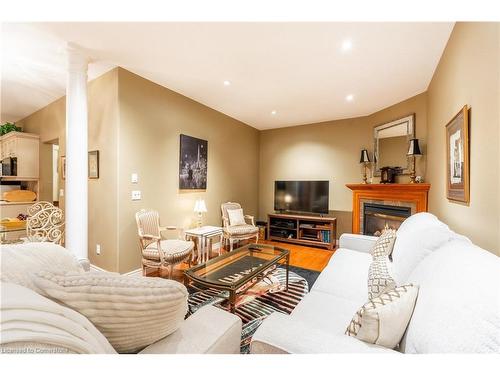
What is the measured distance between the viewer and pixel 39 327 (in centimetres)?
A: 54

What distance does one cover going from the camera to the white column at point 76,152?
2371mm

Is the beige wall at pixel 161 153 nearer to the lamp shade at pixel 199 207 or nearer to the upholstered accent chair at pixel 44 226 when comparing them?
the lamp shade at pixel 199 207

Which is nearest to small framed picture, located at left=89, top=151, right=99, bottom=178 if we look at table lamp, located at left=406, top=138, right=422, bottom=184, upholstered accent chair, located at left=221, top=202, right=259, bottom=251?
upholstered accent chair, located at left=221, top=202, right=259, bottom=251

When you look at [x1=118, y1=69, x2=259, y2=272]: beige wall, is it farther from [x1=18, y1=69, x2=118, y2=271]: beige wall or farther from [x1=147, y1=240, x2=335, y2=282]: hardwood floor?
[x1=147, y1=240, x2=335, y2=282]: hardwood floor

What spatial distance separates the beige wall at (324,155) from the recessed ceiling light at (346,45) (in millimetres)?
1982

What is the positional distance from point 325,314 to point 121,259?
246 cm

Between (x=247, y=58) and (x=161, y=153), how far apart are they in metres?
1.71

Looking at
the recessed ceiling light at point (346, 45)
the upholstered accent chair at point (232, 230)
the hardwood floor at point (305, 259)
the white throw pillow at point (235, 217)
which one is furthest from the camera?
the white throw pillow at point (235, 217)

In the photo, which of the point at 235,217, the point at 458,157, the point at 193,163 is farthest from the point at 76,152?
the point at 458,157

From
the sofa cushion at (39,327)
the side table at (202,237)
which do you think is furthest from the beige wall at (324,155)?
the sofa cushion at (39,327)

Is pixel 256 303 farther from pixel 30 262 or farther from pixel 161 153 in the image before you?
pixel 161 153

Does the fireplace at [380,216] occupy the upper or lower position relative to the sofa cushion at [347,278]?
upper

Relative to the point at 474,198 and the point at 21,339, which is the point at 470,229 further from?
the point at 21,339
